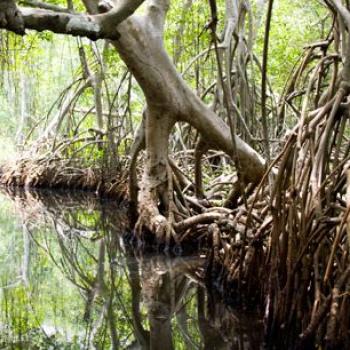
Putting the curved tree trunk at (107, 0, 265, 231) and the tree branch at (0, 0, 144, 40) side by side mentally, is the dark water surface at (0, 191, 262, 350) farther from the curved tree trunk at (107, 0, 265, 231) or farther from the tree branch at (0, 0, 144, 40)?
the tree branch at (0, 0, 144, 40)

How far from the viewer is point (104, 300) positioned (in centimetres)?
457

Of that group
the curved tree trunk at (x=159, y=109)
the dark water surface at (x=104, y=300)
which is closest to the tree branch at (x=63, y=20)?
the dark water surface at (x=104, y=300)

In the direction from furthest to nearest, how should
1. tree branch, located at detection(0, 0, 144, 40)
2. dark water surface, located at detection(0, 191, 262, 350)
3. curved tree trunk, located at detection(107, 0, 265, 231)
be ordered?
curved tree trunk, located at detection(107, 0, 265, 231), dark water surface, located at detection(0, 191, 262, 350), tree branch, located at detection(0, 0, 144, 40)

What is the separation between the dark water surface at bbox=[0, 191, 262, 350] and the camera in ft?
12.2

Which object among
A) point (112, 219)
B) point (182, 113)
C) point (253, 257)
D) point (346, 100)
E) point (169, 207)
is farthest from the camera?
point (112, 219)

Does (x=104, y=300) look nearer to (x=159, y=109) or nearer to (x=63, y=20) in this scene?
(x=159, y=109)

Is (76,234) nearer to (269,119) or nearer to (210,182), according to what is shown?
(210,182)

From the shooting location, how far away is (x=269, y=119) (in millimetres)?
8773

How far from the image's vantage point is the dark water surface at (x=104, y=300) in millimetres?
3729

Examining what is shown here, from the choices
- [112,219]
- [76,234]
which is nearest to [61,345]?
[76,234]

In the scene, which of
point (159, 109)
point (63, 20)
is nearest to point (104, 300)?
point (159, 109)

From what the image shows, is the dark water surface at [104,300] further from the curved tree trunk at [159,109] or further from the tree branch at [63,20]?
the tree branch at [63,20]

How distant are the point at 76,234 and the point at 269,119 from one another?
3107mm

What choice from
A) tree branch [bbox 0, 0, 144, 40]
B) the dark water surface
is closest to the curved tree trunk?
the dark water surface
